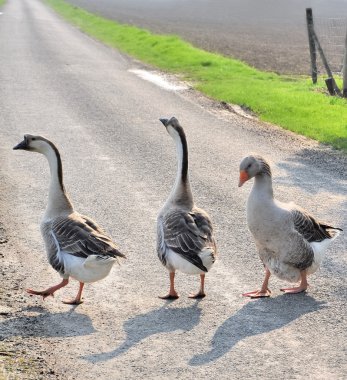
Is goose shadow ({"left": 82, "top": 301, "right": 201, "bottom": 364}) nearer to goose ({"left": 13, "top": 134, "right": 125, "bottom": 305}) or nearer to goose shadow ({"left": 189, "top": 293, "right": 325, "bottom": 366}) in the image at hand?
goose shadow ({"left": 189, "top": 293, "right": 325, "bottom": 366})

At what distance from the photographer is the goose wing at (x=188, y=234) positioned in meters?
8.08

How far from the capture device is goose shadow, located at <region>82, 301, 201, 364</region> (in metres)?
7.52

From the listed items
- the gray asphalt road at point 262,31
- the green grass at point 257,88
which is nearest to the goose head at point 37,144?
the green grass at point 257,88

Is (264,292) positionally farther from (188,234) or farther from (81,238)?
(81,238)

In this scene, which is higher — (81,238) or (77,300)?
(81,238)

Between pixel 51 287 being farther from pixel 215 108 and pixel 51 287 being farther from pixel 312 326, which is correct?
pixel 215 108

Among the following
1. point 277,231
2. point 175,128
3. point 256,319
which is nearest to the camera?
point 256,319

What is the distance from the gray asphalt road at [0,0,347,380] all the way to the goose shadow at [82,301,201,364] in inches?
0.7

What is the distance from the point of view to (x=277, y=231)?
8.46m

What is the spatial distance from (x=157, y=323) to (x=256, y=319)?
977 mm

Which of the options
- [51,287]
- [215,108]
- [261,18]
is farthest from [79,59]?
[261,18]

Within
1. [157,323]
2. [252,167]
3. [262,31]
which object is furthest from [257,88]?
[262,31]

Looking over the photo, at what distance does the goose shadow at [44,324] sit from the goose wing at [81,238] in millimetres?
630

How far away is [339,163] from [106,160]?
446cm
